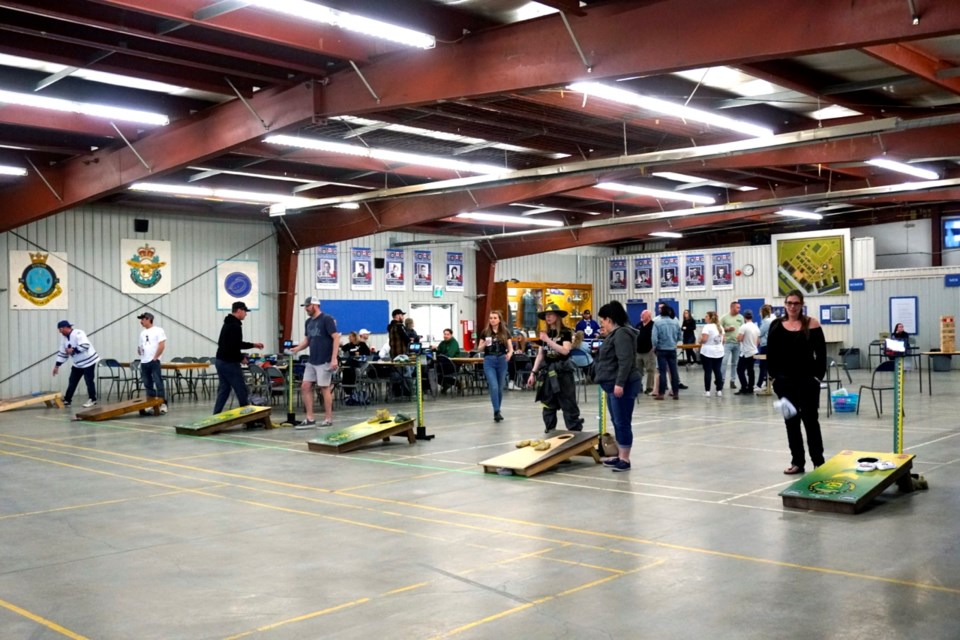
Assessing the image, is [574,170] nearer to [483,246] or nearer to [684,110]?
[684,110]

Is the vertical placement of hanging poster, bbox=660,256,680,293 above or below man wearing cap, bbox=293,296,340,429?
above

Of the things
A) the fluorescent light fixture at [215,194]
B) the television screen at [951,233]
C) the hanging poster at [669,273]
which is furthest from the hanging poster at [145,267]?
the television screen at [951,233]

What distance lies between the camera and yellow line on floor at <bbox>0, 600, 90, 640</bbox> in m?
3.88

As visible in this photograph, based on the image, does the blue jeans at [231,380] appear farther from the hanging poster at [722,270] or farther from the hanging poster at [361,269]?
the hanging poster at [722,270]

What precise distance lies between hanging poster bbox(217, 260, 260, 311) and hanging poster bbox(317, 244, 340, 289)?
153 cm

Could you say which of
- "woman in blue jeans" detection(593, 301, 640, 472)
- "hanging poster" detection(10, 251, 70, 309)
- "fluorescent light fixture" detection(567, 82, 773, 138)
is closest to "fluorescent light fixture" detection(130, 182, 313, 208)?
"hanging poster" detection(10, 251, 70, 309)

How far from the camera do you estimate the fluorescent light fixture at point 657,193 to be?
17828 mm

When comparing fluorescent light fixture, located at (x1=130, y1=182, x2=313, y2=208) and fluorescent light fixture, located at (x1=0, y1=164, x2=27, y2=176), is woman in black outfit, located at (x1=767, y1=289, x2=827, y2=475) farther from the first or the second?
fluorescent light fixture, located at (x1=0, y1=164, x2=27, y2=176)

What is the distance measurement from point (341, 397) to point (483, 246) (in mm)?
9300

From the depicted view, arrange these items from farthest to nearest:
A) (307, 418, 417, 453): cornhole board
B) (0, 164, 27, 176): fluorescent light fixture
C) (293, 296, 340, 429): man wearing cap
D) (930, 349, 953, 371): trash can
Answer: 1. (930, 349, 953, 371): trash can
2. (0, 164, 27, 176): fluorescent light fixture
3. (293, 296, 340, 429): man wearing cap
4. (307, 418, 417, 453): cornhole board

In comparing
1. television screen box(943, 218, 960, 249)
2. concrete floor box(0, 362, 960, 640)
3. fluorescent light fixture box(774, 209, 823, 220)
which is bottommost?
concrete floor box(0, 362, 960, 640)

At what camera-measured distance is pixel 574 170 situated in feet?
40.1

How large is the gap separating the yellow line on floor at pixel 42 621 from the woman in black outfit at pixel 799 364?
5260 millimetres

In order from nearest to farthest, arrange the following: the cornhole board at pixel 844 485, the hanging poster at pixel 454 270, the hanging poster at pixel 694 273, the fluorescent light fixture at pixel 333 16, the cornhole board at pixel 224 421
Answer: the cornhole board at pixel 844 485 < the fluorescent light fixture at pixel 333 16 < the cornhole board at pixel 224 421 < the hanging poster at pixel 454 270 < the hanging poster at pixel 694 273
